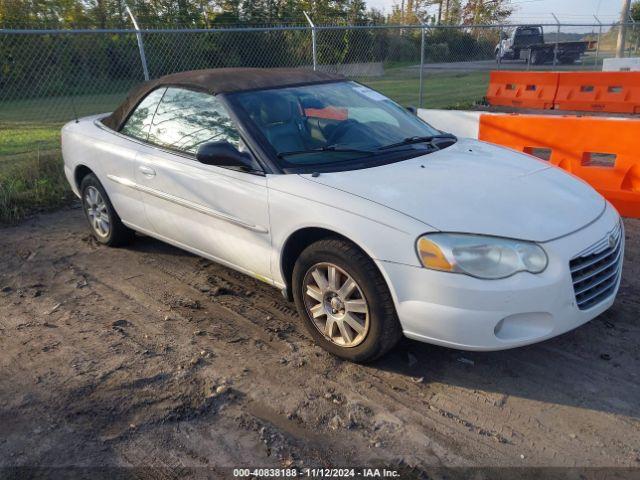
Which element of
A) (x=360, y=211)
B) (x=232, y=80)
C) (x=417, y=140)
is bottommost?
(x=360, y=211)

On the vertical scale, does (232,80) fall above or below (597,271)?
above

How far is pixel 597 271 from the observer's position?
3.11m

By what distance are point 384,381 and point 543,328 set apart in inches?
35.0

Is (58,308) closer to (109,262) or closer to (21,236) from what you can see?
(109,262)

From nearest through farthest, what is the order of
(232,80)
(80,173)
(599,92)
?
(232,80) < (80,173) < (599,92)

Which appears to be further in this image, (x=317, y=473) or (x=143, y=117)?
(x=143, y=117)

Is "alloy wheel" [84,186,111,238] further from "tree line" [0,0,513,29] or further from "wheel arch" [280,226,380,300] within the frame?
"tree line" [0,0,513,29]

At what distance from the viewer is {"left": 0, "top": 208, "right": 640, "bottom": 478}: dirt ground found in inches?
105

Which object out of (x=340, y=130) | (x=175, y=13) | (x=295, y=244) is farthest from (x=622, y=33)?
(x=295, y=244)

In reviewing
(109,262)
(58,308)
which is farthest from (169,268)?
(58,308)

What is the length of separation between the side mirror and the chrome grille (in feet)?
6.35

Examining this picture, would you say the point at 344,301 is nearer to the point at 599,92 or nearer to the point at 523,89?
the point at 599,92

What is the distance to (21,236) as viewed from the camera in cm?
589

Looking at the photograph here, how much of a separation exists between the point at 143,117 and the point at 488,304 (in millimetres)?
3191
